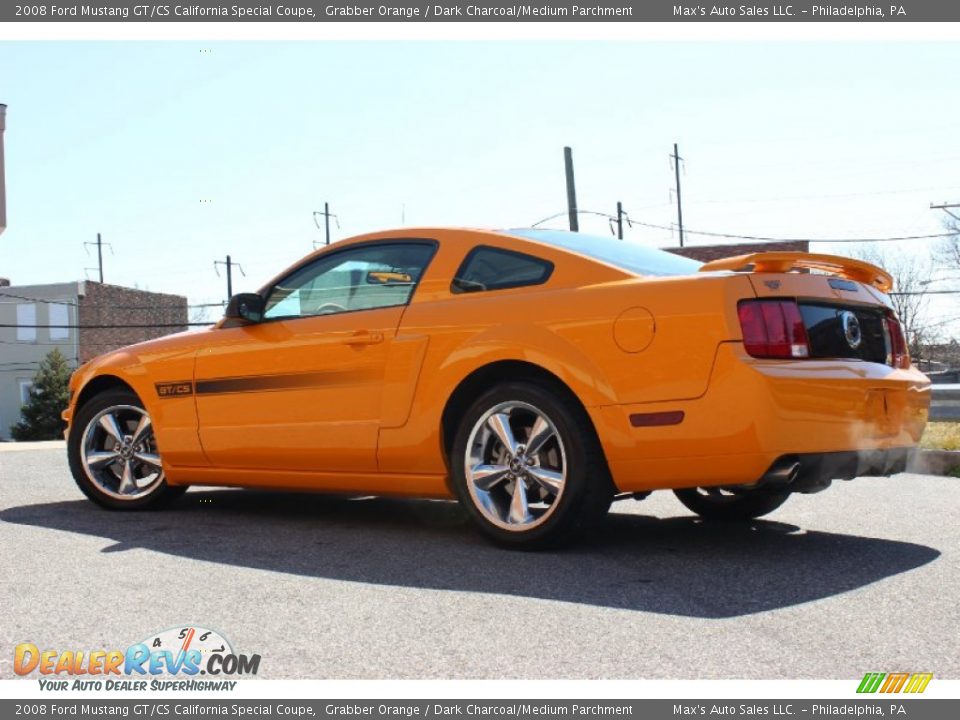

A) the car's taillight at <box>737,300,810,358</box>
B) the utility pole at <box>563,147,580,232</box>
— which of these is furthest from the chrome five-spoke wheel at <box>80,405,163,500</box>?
the utility pole at <box>563,147,580,232</box>

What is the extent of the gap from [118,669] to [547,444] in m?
2.19

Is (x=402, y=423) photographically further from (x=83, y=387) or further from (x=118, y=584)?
(x=83, y=387)

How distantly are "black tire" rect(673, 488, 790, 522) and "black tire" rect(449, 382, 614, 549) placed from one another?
1.14 metres

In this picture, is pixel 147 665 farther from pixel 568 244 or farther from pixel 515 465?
pixel 568 244

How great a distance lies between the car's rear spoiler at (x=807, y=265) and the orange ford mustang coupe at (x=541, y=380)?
11 millimetres

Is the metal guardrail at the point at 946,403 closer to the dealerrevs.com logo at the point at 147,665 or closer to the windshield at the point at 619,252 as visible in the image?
the windshield at the point at 619,252

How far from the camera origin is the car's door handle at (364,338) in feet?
18.0

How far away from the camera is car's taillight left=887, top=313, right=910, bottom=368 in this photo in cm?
513

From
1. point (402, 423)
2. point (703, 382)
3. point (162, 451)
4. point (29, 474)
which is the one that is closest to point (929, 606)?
point (703, 382)

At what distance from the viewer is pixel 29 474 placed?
9234 millimetres

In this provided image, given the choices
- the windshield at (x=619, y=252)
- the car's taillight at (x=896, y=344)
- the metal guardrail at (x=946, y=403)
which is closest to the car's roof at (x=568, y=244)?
the windshield at (x=619, y=252)

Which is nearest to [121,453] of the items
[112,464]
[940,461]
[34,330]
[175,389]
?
[112,464]

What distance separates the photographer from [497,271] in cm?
530

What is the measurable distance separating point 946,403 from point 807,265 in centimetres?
696
